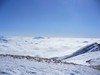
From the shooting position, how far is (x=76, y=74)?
1658 cm

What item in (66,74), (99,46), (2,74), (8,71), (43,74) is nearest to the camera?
(2,74)

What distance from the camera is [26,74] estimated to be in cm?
1368

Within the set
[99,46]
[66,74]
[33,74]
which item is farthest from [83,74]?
[99,46]

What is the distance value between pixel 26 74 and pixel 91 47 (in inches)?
5075

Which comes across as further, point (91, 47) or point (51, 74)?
point (91, 47)

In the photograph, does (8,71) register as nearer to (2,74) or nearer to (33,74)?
(2,74)

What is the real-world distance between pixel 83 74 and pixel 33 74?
6300 millimetres

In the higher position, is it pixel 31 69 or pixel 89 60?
pixel 89 60

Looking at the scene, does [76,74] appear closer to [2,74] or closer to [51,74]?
[51,74]

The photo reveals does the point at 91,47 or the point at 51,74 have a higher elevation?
the point at 91,47

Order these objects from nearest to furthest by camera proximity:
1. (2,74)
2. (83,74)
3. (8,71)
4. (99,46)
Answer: (2,74), (8,71), (83,74), (99,46)

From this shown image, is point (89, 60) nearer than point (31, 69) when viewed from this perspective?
No

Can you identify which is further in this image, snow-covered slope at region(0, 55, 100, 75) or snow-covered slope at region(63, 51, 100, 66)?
snow-covered slope at region(63, 51, 100, 66)

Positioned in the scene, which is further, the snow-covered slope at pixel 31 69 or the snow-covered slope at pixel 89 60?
the snow-covered slope at pixel 89 60
